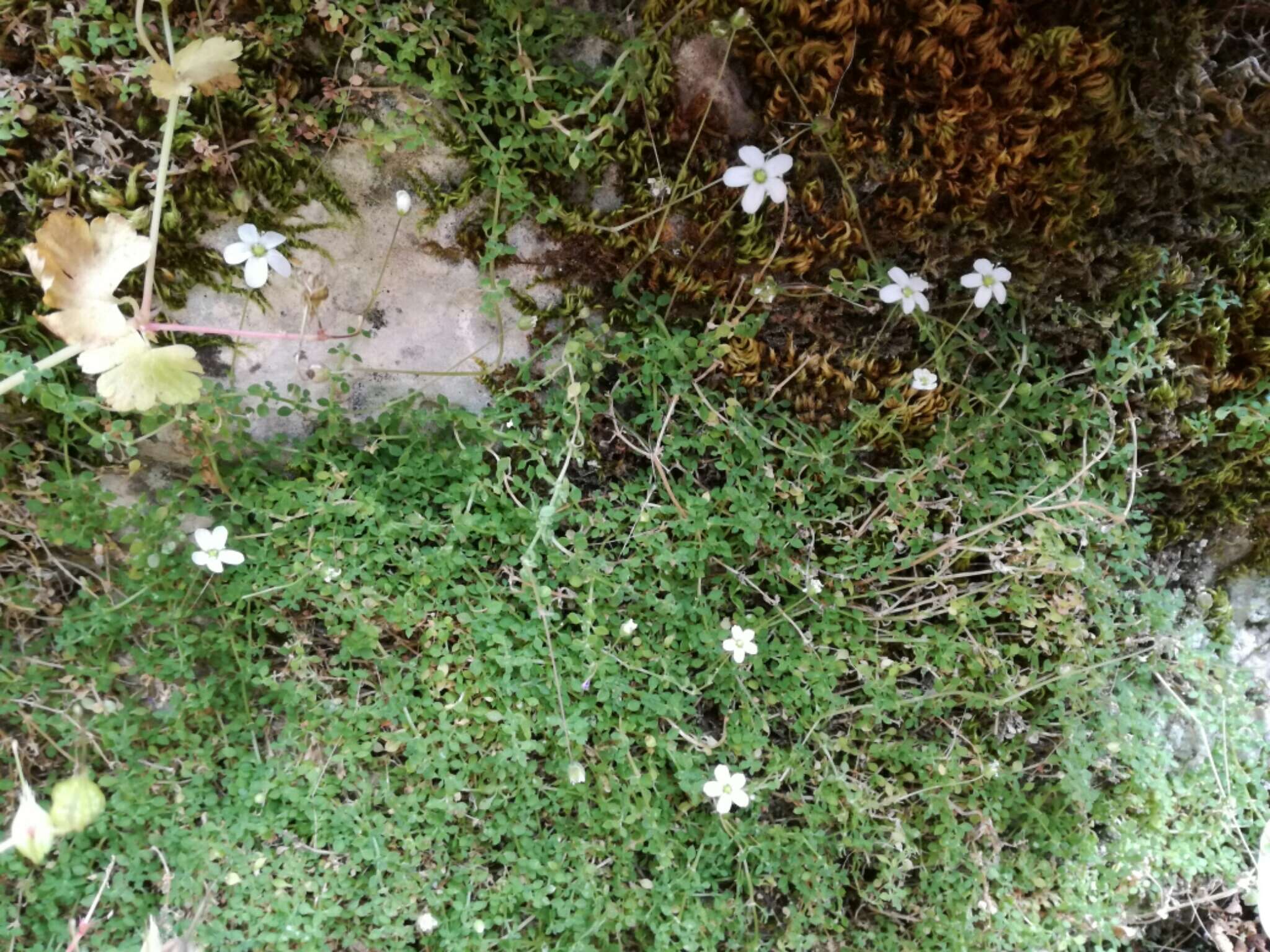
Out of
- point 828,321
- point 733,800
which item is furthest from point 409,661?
point 828,321

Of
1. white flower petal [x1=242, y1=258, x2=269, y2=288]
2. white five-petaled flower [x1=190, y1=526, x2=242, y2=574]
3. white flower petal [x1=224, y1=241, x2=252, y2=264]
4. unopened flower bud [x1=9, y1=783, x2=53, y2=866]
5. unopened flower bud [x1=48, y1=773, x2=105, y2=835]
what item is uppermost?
white flower petal [x1=224, y1=241, x2=252, y2=264]

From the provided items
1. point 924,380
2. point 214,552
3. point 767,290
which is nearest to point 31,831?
point 214,552

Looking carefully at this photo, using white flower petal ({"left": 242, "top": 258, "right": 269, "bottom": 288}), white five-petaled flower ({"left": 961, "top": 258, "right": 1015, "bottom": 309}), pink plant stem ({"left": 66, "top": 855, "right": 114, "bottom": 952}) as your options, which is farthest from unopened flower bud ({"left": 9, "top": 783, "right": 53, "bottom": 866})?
white five-petaled flower ({"left": 961, "top": 258, "right": 1015, "bottom": 309})

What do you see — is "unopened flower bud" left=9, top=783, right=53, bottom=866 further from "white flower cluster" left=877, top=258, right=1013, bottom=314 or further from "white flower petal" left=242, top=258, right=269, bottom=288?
"white flower cluster" left=877, top=258, right=1013, bottom=314

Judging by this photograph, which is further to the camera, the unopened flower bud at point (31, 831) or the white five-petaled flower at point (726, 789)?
the white five-petaled flower at point (726, 789)

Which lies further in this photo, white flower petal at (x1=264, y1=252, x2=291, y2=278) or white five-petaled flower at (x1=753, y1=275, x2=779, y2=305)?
white five-petaled flower at (x1=753, y1=275, x2=779, y2=305)

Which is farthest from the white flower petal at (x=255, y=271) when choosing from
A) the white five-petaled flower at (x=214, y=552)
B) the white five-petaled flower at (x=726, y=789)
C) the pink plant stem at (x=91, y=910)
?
the white five-petaled flower at (x=726, y=789)

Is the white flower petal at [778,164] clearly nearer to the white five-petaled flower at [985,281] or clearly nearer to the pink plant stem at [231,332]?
the white five-petaled flower at [985,281]
